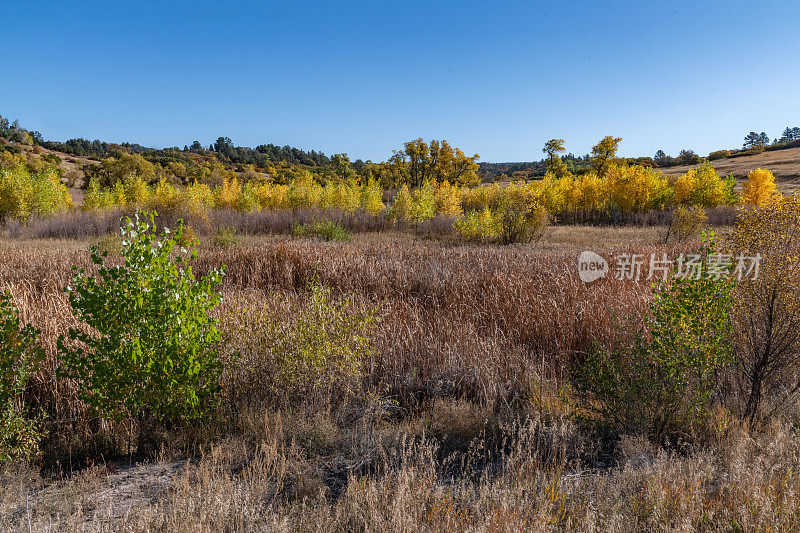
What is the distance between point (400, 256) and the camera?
9.00 metres

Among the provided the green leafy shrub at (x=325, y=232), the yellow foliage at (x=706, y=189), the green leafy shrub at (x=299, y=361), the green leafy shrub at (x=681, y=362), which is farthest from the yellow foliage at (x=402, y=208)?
the yellow foliage at (x=706, y=189)

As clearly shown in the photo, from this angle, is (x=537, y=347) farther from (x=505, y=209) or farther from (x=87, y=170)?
(x=87, y=170)

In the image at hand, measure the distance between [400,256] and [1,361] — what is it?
273 inches

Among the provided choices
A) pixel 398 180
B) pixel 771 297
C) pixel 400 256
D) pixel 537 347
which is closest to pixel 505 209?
pixel 400 256

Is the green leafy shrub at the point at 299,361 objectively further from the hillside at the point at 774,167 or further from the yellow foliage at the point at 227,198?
the hillside at the point at 774,167

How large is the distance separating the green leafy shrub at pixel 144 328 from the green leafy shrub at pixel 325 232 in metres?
11.2

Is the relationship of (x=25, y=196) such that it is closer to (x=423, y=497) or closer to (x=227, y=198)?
(x=227, y=198)

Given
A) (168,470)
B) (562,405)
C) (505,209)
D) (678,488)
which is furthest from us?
(505,209)

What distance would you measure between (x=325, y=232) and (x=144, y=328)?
12.4 m

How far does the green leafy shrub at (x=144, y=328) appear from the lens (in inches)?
100.0

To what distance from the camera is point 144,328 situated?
2.62m

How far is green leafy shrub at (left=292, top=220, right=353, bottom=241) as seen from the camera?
14.0 m

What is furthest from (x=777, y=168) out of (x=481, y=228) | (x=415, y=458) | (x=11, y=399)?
(x=11, y=399)

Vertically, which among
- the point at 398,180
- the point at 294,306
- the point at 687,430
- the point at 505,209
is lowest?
the point at 687,430
